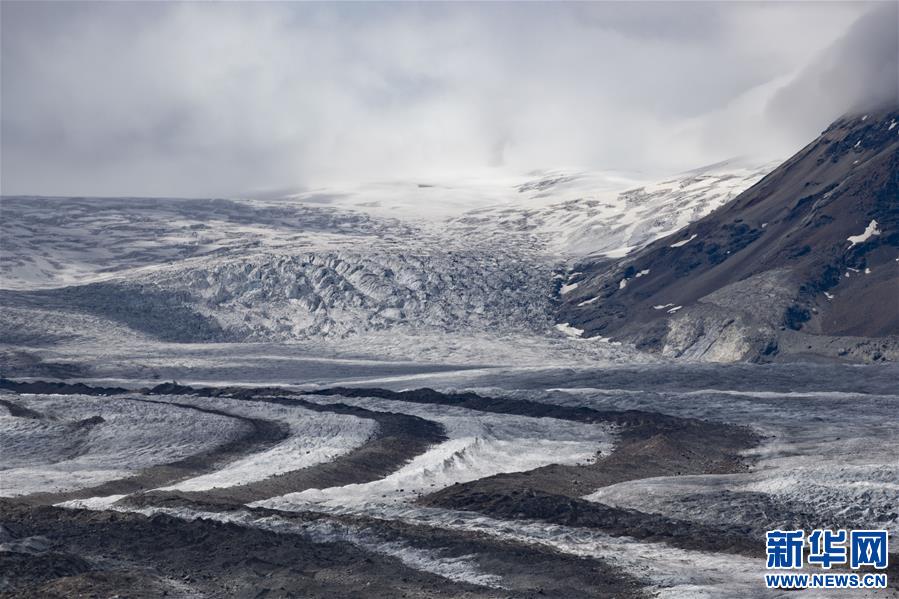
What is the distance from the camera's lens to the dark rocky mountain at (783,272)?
103 meters

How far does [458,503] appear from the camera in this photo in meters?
35.6

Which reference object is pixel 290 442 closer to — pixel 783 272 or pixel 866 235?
pixel 783 272

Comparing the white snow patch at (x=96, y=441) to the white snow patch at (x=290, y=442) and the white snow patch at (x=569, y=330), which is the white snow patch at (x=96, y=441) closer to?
the white snow patch at (x=290, y=442)

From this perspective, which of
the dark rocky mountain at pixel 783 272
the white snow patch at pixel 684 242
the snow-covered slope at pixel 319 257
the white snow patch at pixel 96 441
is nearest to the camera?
the white snow patch at pixel 96 441

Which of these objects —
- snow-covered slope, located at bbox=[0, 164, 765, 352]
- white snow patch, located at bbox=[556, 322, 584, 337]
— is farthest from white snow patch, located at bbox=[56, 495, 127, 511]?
white snow patch, located at bbox=[556, 322, 584, 337]

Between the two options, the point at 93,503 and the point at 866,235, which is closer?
the point at 93,503

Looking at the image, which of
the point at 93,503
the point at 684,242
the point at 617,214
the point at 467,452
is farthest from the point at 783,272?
the point at 93,503

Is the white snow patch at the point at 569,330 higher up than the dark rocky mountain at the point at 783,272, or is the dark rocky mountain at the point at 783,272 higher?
the dark rocky mountain at the point at 783,272

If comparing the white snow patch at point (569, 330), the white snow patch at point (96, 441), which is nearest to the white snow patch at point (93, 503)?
the white snow patch at point (96, 441)

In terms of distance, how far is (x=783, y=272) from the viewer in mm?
113750

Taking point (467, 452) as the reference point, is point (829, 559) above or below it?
above

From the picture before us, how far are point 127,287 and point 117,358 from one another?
2389 cm

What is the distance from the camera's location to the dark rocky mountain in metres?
103

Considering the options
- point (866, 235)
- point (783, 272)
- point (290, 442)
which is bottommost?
point (290, 442)
